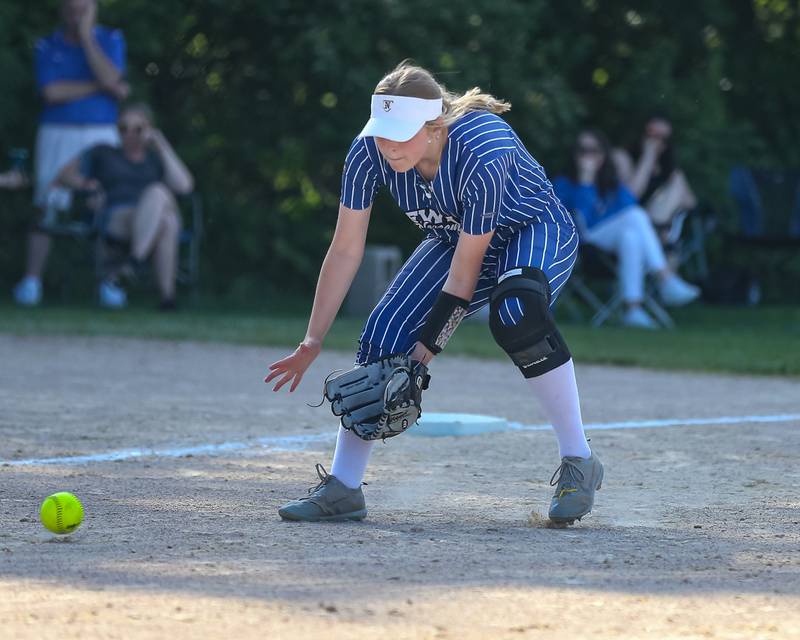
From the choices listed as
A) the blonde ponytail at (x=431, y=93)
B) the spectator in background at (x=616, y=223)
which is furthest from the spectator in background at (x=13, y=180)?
the blonde ponytail at (x=431, y=93)

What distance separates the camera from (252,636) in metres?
3.24

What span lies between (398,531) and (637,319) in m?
8.47

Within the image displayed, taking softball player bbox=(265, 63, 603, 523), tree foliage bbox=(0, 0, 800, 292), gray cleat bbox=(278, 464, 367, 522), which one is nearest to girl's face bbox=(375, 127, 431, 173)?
softball player bbox=(265, 63, 603, 523)

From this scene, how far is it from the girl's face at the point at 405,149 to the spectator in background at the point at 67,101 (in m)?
9.17

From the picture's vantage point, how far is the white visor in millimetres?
4609

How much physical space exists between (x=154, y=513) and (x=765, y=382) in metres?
5.46

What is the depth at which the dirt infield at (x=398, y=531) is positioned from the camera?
3.45 meters

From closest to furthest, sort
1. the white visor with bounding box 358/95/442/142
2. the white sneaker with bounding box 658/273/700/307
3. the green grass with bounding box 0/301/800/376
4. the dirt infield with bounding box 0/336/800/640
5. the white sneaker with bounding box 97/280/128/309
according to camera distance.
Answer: the dirt infield with bounding box 0/336/800/640 → the white visor with bounding box 358/95/442/142 → the green grass with bounding box 0/301/800/376 → the white sneaker with bounding box 658/273/700/307 → the white sneaker with bounding box 97/280/128/309

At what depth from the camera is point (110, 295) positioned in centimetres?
1343

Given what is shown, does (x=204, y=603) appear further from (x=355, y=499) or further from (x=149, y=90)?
(x=149, y=90)

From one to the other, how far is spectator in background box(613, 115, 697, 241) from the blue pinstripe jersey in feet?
28.5

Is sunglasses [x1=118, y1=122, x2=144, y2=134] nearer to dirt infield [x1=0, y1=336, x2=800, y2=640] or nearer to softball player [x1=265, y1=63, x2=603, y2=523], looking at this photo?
dirt infield [x1=0, y1=336, x2=800, y2=640]

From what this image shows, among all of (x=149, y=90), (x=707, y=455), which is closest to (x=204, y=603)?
(x=707, y=455)

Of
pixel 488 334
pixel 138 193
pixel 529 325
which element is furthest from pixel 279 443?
pixel 138 193
